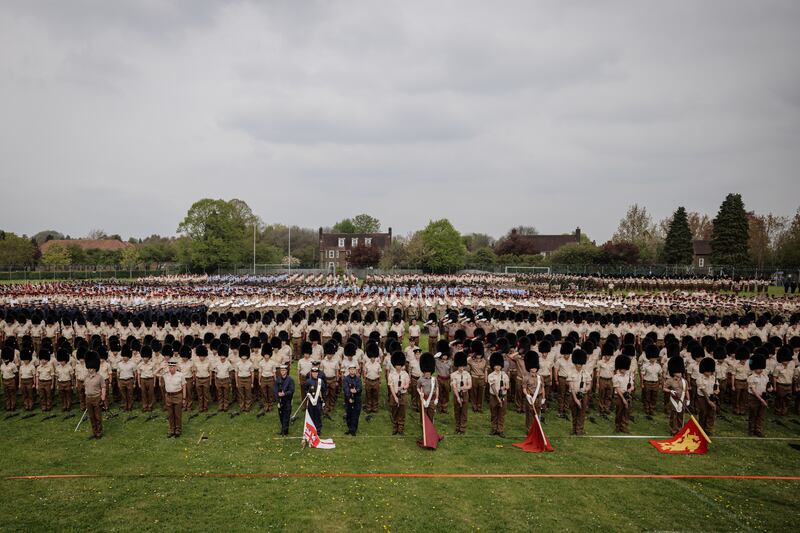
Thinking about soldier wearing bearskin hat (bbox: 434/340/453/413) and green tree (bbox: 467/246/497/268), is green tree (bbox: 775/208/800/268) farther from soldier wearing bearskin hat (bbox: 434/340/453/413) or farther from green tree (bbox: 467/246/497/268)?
soldier wearing bearskin hat (bbox: 434/340/453/413)

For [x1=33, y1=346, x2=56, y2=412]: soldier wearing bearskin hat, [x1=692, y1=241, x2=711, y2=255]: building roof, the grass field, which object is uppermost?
[x1=692, y1=241, x2=711, y2=255]: building roof

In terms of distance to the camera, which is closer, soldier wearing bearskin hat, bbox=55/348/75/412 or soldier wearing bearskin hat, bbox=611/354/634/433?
soldier wearing bearskin hat, bbox=611/354/634/433

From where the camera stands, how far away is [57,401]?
14508mm

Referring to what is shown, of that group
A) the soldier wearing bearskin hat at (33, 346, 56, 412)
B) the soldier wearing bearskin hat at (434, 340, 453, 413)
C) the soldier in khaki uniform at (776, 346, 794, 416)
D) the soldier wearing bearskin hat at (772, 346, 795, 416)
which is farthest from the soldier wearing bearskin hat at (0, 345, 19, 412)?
the soldier wearing bearskin hat at (772, 346, 795, 416)

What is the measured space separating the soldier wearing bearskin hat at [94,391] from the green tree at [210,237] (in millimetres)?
58302

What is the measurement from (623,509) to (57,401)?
Result: 16235 millimetres

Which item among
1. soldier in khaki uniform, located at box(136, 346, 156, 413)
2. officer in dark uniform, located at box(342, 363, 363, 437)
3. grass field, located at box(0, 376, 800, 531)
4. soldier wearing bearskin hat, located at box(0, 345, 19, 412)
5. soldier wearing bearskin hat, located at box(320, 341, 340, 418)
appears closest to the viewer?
grass field, located at box(0, 376, 800, 531)

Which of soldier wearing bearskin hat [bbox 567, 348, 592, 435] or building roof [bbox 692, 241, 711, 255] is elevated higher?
building roof [bbox 692, 241, 711, 255]

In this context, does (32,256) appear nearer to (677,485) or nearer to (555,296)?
(555,296)

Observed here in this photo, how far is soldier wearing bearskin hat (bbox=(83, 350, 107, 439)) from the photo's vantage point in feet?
36.4

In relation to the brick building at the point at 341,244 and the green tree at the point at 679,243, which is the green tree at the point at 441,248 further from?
the green tree at the point at 679,243

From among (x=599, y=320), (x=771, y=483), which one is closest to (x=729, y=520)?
(x=771, y=483)

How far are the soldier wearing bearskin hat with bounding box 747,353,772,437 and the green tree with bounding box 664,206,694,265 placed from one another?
65500 mm

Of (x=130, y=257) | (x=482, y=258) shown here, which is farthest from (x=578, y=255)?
(x=130, y=257)
